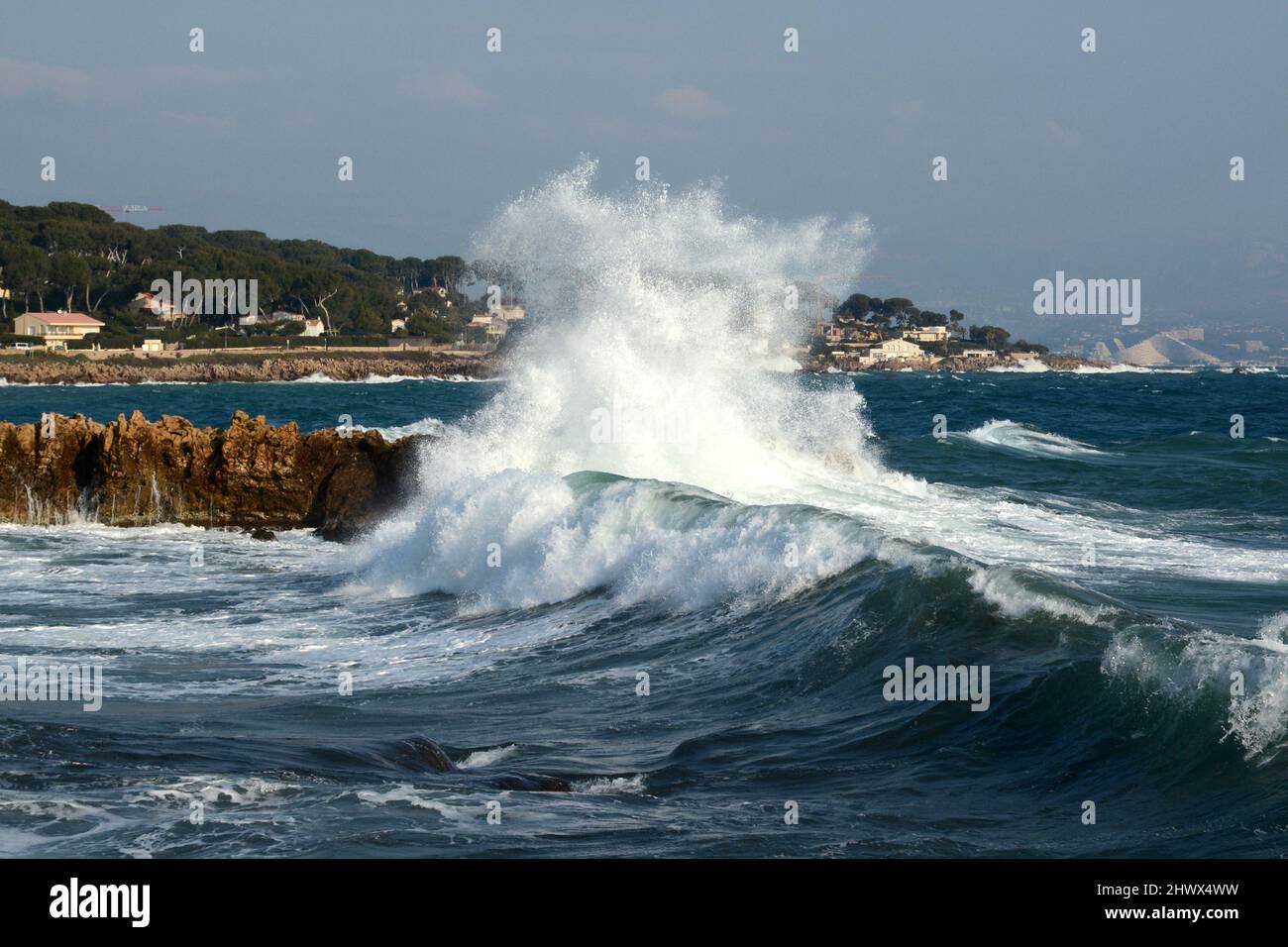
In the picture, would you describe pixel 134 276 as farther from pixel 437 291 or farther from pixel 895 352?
pixel 895 352

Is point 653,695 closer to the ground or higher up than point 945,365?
closer to the ground

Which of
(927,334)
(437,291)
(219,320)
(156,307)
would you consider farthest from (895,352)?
(156,307)

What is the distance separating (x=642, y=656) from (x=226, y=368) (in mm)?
95747

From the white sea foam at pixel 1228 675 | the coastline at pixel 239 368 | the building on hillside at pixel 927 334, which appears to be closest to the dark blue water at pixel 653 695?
the white sea foam at pixel 1228 675

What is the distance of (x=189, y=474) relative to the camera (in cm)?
2148

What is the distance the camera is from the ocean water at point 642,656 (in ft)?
23.5

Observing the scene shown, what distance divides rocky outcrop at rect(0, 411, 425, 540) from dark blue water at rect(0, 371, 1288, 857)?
4.30ft

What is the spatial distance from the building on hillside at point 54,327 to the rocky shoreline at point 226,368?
11.7 metres

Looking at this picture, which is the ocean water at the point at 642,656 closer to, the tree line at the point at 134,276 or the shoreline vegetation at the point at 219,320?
the shoreline vegetation at the point at 219,320

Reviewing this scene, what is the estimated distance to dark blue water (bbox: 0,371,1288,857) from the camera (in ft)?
23.1

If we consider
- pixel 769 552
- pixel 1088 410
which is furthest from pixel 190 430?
pixel 1088 410

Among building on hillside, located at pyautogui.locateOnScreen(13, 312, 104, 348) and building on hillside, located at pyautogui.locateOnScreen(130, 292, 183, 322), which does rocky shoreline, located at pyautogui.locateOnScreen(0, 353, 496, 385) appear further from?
building on hillside, located at pyautogui.locateOnScreen(130, 292, 183, 322)

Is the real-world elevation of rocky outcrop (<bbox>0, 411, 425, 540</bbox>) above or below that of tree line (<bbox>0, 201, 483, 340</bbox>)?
below

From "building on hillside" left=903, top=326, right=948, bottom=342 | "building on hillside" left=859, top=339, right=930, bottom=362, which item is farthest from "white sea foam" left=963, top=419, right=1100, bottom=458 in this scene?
"building on hillside" left=903, top=326, right=948, bottom=342
